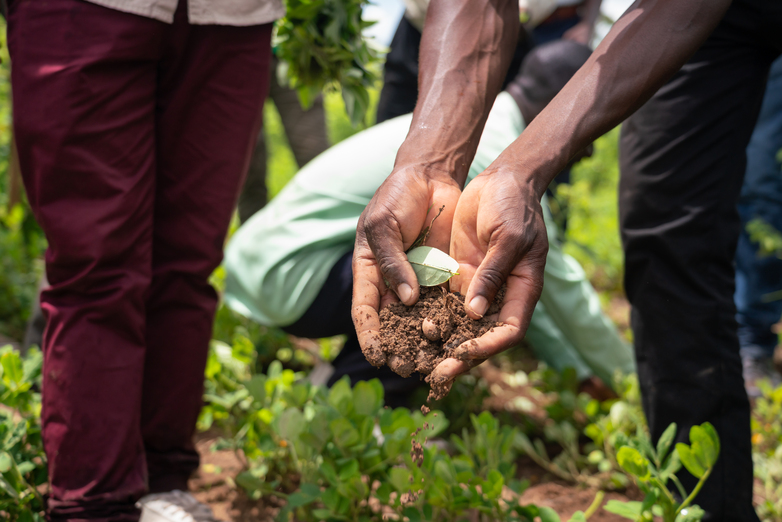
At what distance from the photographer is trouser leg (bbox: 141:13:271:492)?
133 centimetres

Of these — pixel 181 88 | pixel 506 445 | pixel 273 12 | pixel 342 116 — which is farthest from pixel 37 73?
pixel 342 116

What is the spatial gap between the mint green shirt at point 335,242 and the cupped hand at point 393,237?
0.80 metres

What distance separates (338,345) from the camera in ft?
8.31

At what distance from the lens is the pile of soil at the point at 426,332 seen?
94 centimetres

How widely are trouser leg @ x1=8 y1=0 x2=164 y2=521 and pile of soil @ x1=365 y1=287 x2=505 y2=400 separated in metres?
0.59

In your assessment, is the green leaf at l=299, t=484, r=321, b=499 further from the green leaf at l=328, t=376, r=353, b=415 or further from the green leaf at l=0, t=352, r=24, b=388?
the green leaf at l=0, t=352, r=24, b=388

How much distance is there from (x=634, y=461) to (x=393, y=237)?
70cm

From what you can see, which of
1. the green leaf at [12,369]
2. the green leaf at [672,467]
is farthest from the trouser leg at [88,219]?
the green leaf at [672,467]

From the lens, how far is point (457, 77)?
112 cm

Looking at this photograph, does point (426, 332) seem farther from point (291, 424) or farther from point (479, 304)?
point (291, 424)

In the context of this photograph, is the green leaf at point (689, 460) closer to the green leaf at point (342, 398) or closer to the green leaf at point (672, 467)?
the green leaf at point (672, 467)

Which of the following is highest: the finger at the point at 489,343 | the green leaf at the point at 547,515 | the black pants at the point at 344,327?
the finger at the point at 489,343

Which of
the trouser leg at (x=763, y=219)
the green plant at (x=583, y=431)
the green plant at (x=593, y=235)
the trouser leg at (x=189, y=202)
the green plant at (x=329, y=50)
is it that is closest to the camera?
the trouser leg at (x=189, y=202)

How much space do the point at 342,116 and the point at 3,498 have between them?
8.67m
